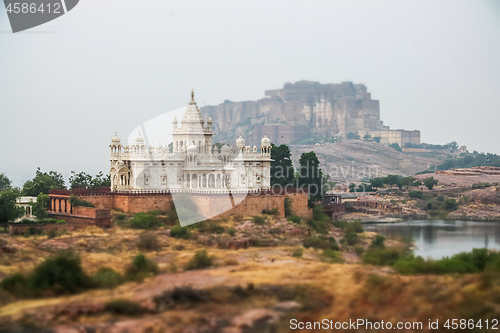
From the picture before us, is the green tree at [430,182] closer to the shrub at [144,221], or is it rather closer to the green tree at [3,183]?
the green tree at [3,183]

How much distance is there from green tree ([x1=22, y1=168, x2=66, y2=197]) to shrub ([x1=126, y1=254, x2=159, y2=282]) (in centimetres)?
2061

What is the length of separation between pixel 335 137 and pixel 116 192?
137m

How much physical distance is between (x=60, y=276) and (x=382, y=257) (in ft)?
43.9

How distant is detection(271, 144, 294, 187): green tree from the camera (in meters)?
54.6

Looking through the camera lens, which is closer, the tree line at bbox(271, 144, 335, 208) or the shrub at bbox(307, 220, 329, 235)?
the shrub at bbox(307, 220, 329, 235)

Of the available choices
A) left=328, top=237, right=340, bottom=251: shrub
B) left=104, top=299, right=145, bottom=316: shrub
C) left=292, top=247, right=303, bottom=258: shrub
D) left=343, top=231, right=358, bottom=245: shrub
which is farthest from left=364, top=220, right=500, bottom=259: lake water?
left=104, top=299, right=145, bottom=316: shrub

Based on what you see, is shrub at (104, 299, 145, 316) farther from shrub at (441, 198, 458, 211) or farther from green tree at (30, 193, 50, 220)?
shrub at (441, 198, 458, 211)

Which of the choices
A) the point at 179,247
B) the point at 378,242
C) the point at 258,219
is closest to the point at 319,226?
the point at 258,219

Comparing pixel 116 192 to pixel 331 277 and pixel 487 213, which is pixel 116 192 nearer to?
pixel 331 277

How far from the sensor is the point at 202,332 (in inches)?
1009

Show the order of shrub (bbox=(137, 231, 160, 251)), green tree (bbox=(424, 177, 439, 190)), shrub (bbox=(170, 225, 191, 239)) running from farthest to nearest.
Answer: green tree (bbox=(424, 177, 439, 190)) → shrub (bbox=(170, 225, 191, 239)) → shrub (bbox=(137, 231, 160, 251))

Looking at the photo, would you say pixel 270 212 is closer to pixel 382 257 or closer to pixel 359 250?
pixel 359 250

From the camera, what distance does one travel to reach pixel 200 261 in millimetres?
33625

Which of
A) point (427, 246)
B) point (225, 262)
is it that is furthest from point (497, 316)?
point (427, 246)
